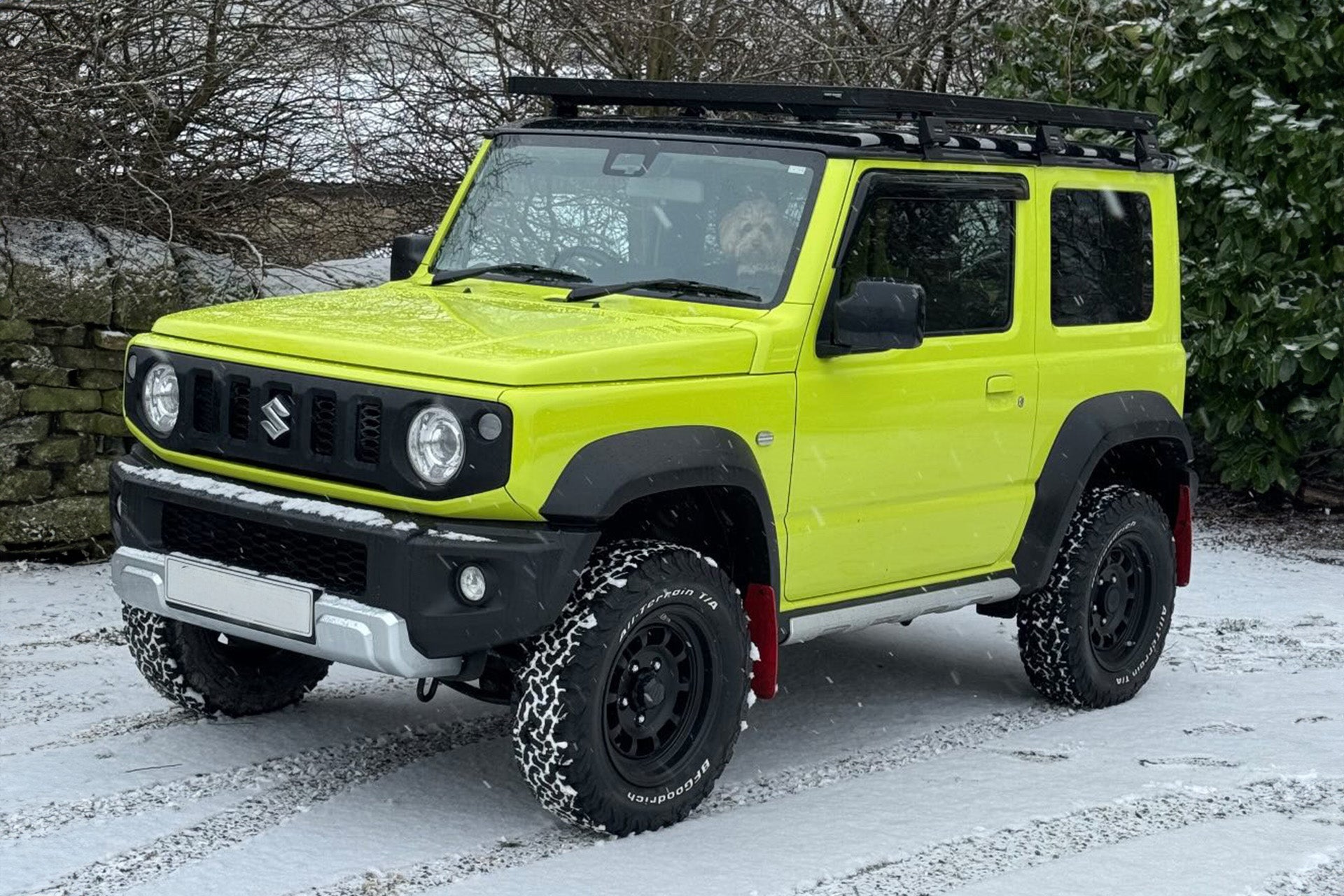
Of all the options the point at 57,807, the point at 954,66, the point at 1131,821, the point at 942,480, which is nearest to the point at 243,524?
the point at 57,807

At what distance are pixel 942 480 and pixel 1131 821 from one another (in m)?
1.14

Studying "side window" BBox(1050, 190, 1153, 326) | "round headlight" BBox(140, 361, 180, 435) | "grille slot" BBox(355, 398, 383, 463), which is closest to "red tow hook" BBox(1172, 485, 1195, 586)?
"side window" BBox(1050, 190, 1153, 326)

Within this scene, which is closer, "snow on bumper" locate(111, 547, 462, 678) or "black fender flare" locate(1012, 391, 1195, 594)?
"snow on bumper" locate(111, 547, 462, 678)

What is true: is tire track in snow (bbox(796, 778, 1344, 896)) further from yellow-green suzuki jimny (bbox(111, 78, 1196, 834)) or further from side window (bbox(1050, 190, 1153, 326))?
side window (bbox(1050, 190, 1153, 326))

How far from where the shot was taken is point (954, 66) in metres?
11.3

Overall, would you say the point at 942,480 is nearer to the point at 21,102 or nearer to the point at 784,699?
the point at 784,699

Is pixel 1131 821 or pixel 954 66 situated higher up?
pixel 954 66

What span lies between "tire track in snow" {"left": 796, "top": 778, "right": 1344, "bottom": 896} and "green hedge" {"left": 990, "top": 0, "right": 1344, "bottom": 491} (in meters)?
4.25

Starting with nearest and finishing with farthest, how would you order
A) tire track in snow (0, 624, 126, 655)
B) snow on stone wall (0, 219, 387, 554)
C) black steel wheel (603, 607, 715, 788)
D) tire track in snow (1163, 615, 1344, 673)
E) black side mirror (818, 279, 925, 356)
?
1. black steel wheel (603, 607, 715, 788)
2. black side mirror (818, 279, 925, 356)
3. tire track in snow (0, 624, 126, 655)
4. tire track in snow (1163, 615, 1344, 673)
5. snow on stone wall (0, 219, 387, 554)

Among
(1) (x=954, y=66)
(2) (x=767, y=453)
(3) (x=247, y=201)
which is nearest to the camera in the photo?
(2) (x=767, y=453)

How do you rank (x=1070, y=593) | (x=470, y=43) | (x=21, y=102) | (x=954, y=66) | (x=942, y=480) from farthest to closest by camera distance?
(x=954, y=66) → (x=470, y=43) → (x=21, y=102) → (x=1070, y=593) → (x=942, y=480)

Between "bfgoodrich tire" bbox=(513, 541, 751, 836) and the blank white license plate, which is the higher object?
the blank white license plate

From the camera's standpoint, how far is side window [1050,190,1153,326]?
6109 mm

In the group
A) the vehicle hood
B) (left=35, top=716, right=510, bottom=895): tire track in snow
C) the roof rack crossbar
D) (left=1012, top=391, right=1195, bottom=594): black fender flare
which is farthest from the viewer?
(left=1012, top=391, right=1195, bottom=594): black fender flare
